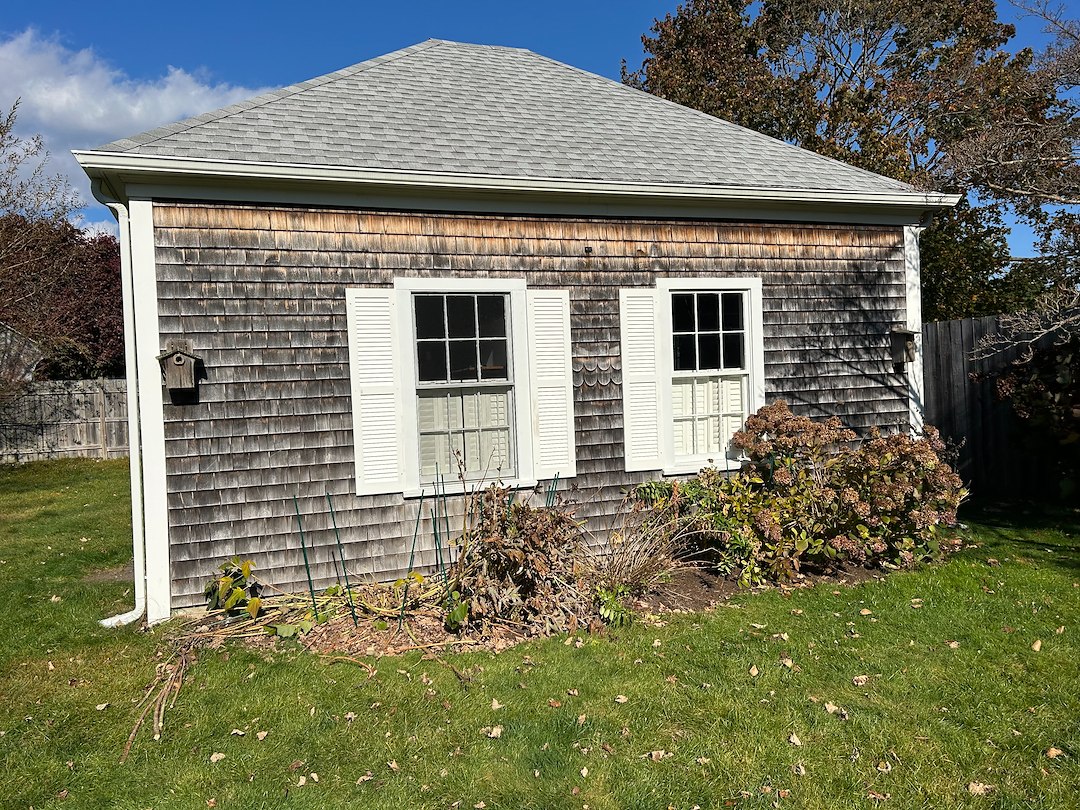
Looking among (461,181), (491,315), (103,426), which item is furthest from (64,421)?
(461,181)

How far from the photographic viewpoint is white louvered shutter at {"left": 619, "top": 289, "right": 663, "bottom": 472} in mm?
6625

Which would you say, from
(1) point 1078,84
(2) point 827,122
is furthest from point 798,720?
(2) point 827,122

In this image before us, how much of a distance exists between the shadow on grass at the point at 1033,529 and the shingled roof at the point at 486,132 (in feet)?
11.2

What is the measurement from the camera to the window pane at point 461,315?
615 centimetres

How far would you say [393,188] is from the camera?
19.2ft

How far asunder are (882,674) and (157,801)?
12.1 ft

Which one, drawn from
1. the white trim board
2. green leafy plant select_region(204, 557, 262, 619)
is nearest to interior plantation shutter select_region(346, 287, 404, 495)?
green leafy plant select_region(204, 557, 262, 619)

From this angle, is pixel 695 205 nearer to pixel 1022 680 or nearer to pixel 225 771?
pixel 1022 680

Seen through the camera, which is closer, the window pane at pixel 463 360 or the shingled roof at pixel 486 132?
the shingled roof at pixel 486 132

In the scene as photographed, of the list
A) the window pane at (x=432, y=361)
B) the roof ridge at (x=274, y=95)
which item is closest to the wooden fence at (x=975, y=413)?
the window pane at (x=432, y=361)

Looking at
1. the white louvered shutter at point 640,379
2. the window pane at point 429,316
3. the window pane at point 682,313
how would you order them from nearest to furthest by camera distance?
the window pane at point 429,316
the white louvered shutter at point 640,379
the window pane at point 682,313

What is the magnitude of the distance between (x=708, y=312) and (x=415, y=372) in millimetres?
2785

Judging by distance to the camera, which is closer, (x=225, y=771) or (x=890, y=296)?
(x=225, y=771)

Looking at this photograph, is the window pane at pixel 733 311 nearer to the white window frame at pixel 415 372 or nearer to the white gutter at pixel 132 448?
the white window frame at pixel 415 372
